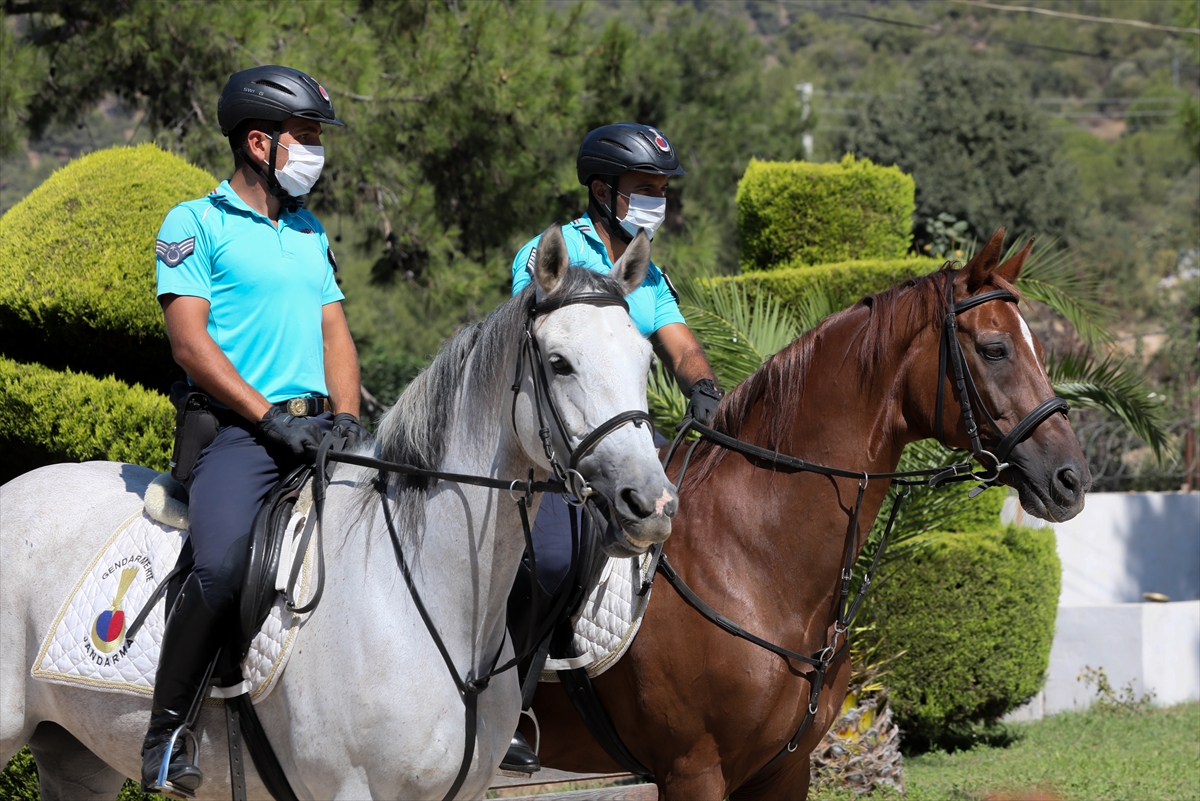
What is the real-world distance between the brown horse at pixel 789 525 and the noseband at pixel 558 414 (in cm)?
124

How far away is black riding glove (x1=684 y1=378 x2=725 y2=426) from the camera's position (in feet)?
12.7

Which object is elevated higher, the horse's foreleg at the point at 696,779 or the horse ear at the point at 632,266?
the horse ear at the point at 632,266

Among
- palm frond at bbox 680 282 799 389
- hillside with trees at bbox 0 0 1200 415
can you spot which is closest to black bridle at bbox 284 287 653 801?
hillside with trees at bbox 0 0 1200 415

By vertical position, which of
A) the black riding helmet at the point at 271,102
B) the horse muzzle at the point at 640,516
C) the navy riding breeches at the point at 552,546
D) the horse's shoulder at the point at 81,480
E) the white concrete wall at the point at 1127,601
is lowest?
the white concrete wall at the point at 1127,601

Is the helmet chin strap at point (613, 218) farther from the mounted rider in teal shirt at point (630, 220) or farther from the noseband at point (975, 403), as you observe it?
the noseband at point (975, 403)

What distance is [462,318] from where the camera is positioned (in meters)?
11.7

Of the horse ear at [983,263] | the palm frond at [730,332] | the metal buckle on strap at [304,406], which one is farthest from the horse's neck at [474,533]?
the palm frond at [730,332]

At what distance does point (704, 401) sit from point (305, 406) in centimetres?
144

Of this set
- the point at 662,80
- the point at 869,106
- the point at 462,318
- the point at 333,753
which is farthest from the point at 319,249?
the point at 869,106

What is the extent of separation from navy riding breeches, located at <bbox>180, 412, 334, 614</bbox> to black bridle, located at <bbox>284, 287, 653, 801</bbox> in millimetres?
148

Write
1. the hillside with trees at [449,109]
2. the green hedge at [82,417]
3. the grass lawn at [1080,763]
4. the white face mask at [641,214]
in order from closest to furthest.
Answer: the white face mask at [641,214]
the green hedge at [82,417]
the grass lawn at [1080,763]
the hillside with trees at [449,109]

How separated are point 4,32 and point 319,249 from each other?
285 inches

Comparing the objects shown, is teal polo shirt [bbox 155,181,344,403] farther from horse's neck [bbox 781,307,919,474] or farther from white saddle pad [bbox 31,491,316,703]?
horse's neck [bbox 781,307,919,474]

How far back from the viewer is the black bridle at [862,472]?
11.3ft
